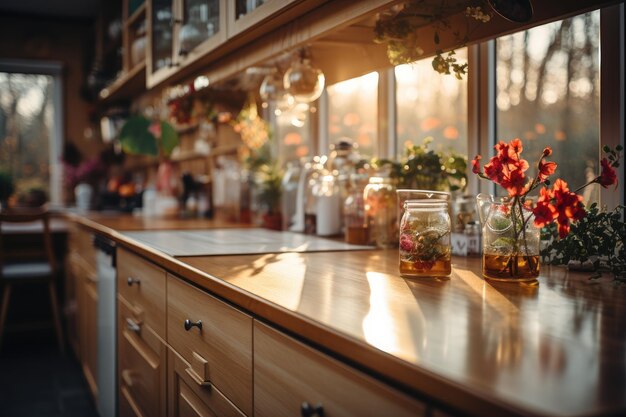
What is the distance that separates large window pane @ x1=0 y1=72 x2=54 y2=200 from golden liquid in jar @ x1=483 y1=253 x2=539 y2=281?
5317 mm

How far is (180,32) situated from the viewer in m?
2.45

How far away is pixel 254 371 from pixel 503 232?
533 millimetres

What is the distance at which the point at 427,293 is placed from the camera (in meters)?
1.05

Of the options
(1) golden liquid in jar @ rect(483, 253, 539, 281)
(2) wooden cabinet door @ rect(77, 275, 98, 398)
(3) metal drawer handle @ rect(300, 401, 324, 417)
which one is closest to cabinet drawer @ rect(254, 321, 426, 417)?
(3) metal drawer handle @ rect(300, 401, 324, 417)

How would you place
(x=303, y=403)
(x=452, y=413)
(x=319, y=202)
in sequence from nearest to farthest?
(x=452, y=413)
(x=303, y=403)
(x=319, y=202)

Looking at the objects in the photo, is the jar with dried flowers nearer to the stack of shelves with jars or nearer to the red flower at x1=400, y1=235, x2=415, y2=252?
the red flower at x1=400, y1=235, x2=415, y2=252

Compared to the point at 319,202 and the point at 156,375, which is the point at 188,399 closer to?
the point at 156,375

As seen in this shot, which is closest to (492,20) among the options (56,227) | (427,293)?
(427,293)

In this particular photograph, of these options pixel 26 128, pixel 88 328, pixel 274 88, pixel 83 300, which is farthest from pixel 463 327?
pixel 26 128

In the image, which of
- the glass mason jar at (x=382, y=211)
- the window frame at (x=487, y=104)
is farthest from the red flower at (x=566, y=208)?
the glass mason jar at (x=382, y=211)

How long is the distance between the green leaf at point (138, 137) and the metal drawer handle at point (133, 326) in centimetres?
184

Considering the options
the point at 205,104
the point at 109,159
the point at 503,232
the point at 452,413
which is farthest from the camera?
the point at 109,159

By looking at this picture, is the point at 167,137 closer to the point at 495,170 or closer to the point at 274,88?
the point at 274,88

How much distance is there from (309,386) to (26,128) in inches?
223
